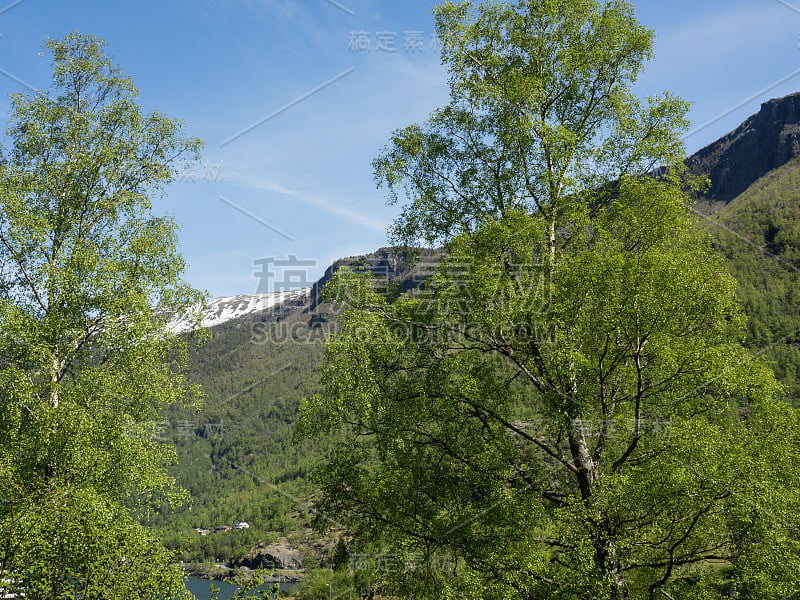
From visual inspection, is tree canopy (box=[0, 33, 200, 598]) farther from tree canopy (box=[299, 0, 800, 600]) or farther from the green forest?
tree canopy (box=[299, 0, 800, 600])

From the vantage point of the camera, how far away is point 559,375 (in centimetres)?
1238

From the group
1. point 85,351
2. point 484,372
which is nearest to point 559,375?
point 484,372

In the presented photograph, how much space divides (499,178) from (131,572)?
43.8ft

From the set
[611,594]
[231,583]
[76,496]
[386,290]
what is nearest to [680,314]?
[611,594]

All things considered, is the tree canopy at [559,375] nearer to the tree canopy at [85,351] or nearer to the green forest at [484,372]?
the green forest at [484,372]

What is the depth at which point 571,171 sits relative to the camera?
14227 mm

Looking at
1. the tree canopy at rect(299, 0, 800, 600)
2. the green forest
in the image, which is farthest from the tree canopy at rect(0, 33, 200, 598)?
the tree canopy at rect(299, 0, 800, 600)

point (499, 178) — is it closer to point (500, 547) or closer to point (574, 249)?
point (574, 249)

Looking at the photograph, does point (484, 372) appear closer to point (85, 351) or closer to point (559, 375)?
point (559, 375)

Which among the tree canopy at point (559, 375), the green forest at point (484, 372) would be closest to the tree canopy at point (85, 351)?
the green forest at point (484, 372)

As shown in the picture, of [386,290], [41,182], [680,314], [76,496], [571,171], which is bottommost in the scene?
[76,496]

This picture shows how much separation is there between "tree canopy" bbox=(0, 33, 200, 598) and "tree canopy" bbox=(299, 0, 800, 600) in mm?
4808

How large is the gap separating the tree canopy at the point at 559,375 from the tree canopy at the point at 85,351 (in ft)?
15.8

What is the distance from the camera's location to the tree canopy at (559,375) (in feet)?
34.8
